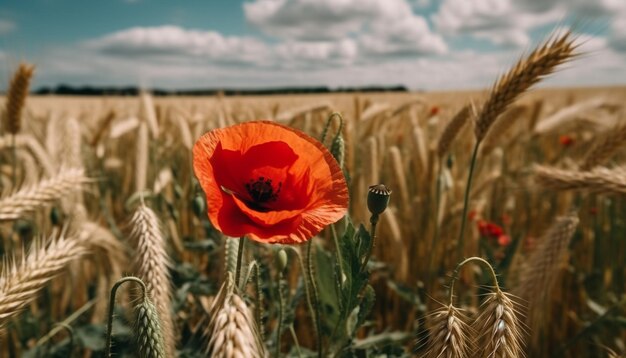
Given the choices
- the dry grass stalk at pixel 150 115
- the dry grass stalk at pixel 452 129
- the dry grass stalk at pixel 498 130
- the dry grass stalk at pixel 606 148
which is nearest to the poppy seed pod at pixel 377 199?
the dry grass stalk at pixel 452 129

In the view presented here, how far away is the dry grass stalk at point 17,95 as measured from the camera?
7.11ft

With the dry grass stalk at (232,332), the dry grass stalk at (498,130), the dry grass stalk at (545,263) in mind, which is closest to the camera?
the dry grass stalk at (232,332)

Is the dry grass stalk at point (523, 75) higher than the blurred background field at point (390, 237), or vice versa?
the dry grass stalk at point (523, 75)

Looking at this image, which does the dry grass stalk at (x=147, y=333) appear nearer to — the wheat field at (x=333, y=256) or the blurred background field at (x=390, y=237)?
the wheat field at (x=333, y=256)

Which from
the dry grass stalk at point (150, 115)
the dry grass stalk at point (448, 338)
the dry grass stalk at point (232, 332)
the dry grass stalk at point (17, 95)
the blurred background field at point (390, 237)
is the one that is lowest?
the blurred background field at point (390, 237)

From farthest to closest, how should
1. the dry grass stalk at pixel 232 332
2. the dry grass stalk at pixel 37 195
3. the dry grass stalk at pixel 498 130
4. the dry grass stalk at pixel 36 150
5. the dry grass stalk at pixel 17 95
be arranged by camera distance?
1. the dry grass stalk at pixel 498 130
2. the dry grass stalk at pixel 36 150
3. the dry grass stalk at pixel 17 95
4. the dry grass stalk at pixel 37 195
5. the dry grass stalk at pixel 232 332

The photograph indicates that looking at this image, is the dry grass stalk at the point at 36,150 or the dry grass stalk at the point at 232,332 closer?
the dry grass stalk at the point at 232,332

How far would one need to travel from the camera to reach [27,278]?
1.04 meters

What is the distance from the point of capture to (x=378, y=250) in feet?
8.89

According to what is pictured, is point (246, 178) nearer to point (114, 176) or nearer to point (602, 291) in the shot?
point (602, 291)

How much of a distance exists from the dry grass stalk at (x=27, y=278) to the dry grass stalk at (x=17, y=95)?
127 centimetres

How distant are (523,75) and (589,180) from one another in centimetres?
43

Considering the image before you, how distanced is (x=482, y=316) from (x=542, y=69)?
0.81m

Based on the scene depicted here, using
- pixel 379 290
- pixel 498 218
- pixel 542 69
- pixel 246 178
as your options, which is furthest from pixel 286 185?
pixel 498 218
